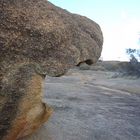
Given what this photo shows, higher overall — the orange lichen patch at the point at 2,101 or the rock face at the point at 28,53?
the rock face at the point at 28,53

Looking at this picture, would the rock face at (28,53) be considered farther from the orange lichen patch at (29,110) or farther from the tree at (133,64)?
the tree at (133,64)

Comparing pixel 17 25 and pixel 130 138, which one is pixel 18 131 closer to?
pixel 17 25

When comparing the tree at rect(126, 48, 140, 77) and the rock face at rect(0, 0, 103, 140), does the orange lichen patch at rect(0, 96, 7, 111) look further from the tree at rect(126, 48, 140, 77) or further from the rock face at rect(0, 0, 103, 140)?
the tree at rect(126, 48, 140, 77)

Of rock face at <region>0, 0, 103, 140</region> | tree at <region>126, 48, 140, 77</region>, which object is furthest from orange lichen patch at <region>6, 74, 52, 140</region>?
tree at <region>126, 48, 140, 77</region>

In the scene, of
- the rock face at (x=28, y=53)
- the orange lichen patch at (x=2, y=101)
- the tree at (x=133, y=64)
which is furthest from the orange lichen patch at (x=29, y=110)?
the tree at (x=133, y=64)

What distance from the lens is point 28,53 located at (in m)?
3.99

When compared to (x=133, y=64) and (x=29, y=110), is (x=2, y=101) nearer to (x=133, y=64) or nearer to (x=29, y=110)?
(x=29, y=110)

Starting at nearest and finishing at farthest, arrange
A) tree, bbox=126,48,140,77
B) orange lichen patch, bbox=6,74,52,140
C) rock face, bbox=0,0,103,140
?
rock face, bbox=0,0,103,140 → orange lichen patch, bbox=6,74,52,140 → tree, bbox=126,48,140,77

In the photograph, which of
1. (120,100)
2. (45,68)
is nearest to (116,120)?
(120,100)

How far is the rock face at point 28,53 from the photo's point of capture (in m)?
3.88

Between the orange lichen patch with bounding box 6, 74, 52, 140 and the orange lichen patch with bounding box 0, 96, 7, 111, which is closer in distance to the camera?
the orange lichen patch with bounding box 0, 96, 7, 111

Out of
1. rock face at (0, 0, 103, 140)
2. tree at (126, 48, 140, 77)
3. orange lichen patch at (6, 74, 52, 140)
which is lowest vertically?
tree at (126, 48, 140, 77)

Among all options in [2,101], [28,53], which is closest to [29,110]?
[2,101]

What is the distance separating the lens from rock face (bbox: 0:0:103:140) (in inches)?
153
